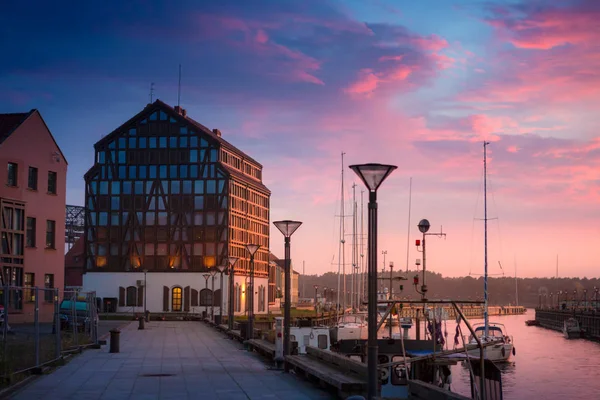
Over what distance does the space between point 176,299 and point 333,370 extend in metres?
110

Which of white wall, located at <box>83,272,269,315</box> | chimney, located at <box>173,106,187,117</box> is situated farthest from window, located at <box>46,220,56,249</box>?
chimney, located at <box>173,106,187,117</box>

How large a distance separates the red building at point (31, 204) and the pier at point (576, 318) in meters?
76.4

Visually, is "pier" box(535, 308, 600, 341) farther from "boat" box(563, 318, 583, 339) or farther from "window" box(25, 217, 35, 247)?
"window" box(25, 217, 35, 247)

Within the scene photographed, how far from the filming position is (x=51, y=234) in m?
76.2

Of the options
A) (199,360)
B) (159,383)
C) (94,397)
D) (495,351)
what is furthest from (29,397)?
(495,351)

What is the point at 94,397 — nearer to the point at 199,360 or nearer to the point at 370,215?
the point at 370,215

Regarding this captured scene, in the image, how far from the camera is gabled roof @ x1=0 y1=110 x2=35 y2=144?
225 ft

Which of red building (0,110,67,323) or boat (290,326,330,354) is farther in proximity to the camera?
red building (0,110,67,323)

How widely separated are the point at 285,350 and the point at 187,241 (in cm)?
10353

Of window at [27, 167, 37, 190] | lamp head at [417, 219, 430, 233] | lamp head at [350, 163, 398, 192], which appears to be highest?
window at [27, 167, 37, 190]

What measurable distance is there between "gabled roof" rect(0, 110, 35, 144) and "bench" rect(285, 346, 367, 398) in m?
46.0

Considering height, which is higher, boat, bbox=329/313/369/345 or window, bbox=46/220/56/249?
window, bbox=46/220/56/249

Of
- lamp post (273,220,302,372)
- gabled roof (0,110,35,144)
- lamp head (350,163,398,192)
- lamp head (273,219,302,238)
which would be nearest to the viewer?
lamp head (350,163,398,192)

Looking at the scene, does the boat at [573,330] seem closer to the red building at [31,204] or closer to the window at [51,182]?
the red building at [31,204]
